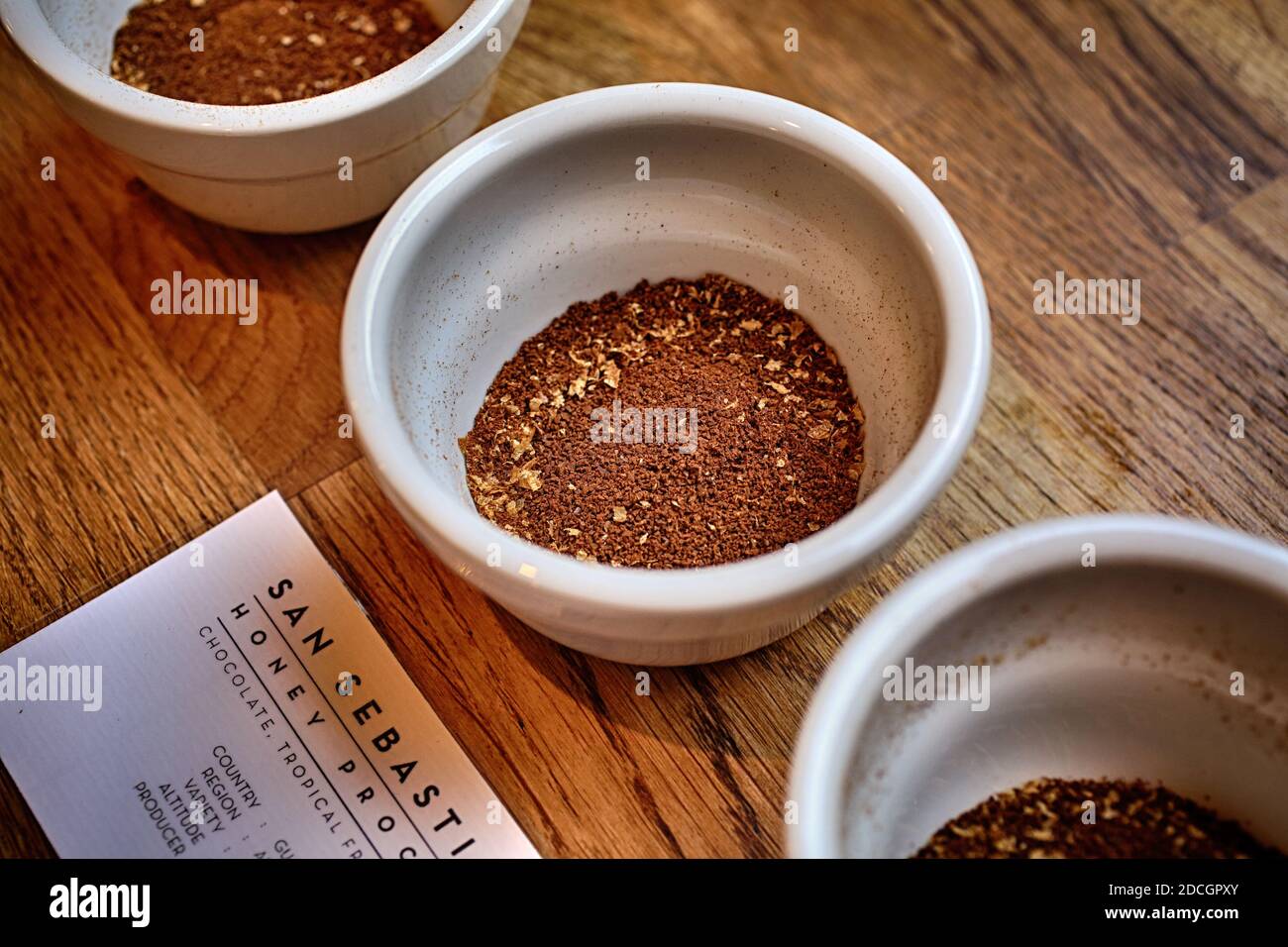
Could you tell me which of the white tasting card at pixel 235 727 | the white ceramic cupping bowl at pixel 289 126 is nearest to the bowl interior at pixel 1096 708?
the white tasting card at pixel 235 727

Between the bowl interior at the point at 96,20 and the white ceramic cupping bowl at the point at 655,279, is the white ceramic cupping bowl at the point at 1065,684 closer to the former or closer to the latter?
the white ceramic cupping bowl at the point at 655,279

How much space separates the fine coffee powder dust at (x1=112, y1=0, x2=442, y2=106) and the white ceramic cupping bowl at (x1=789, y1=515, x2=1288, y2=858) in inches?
34.7

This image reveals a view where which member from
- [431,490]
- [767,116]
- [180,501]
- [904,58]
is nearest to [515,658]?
[431,490]

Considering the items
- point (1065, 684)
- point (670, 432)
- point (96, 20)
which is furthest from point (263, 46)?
point (1065, 684)

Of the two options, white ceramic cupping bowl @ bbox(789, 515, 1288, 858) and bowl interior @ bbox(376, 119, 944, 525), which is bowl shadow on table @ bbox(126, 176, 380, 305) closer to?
bowl interior @ bbox(376, 119, 944, 525)

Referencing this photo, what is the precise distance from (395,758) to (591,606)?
0.30 m

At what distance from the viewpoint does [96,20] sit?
4.22 feet

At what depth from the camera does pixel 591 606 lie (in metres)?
0.81

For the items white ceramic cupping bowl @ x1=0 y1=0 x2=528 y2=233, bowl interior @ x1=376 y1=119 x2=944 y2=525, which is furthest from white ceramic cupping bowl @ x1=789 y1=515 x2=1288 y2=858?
white ceramic cupping bowl @ x1=0 y1=0 x2=528 y2=233

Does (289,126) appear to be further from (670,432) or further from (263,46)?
(670,432)

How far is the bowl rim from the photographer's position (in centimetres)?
106

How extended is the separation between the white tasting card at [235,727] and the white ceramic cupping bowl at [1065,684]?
327 mm

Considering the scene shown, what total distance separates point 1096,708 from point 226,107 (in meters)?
0.92
